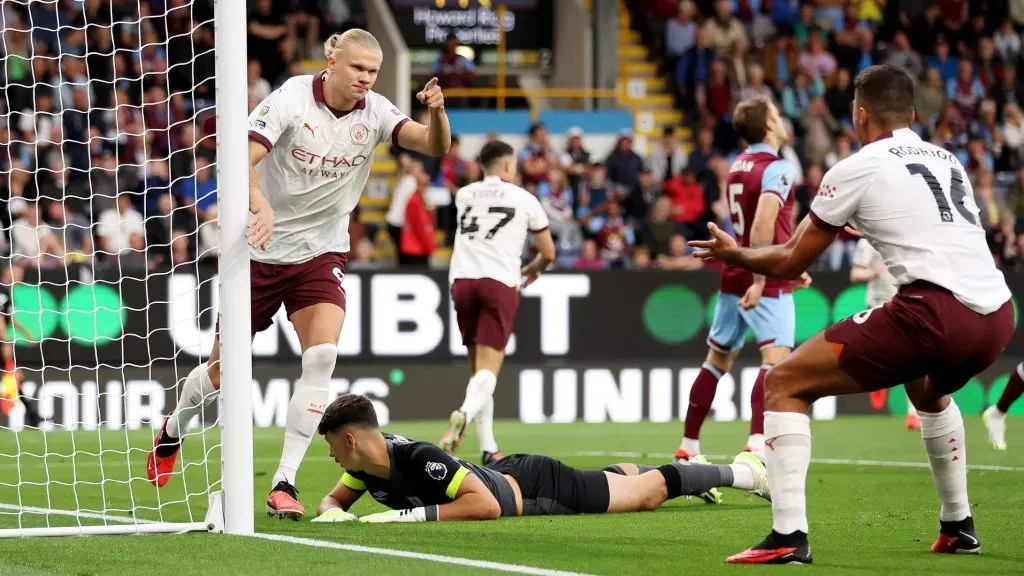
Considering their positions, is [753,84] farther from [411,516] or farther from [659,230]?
[411,516]

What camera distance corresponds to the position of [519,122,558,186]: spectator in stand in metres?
18.4

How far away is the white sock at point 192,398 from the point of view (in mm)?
7000

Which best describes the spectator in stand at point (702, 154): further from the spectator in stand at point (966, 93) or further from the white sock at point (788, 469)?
the white sock at point (788, 469)

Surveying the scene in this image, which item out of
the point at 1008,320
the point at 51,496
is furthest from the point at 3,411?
the point at 1008,320

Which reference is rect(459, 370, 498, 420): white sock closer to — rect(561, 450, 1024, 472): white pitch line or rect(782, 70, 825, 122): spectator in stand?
rect(561, 450, 1024, 472): white pitch line

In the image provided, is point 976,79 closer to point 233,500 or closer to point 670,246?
point 670,246

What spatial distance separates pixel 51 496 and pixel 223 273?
9.35 ft

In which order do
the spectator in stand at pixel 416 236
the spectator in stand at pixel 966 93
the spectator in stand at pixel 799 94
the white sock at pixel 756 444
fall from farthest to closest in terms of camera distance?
1. the spectator in stand at pixel 966 93
2. the spectator in stand at pixel 799 94
3. the spectator in stand at pixel 416 236
4. the white sock at pixel 756 444

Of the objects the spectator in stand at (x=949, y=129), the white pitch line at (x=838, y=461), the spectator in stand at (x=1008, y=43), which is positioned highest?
the spectator in stand at (x=1008, y=43)

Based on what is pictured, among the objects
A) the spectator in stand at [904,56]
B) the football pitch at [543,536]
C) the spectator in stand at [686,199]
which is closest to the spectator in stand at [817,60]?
the spectator in stand at [904,56]

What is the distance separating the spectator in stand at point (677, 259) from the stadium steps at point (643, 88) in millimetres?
4977

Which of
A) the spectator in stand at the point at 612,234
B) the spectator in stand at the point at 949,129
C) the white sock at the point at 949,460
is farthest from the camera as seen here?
the spectator in stand at the point at 949,129

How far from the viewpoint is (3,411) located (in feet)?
46.0

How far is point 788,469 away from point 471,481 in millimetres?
1735
